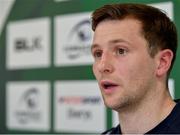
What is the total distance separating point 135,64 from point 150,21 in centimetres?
15

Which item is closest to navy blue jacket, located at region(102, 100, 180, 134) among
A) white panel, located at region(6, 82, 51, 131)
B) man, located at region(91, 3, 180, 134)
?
man, located at region(91, 3, 180, 134)

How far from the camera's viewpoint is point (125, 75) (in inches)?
46.2

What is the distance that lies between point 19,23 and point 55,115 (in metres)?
0.60

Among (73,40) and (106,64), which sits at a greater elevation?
(73,40)

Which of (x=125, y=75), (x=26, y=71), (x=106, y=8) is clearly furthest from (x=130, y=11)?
(x=26, y=71)

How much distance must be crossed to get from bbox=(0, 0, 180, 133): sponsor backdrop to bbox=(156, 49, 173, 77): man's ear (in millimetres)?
551

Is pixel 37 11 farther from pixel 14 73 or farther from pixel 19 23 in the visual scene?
pixel 14 73

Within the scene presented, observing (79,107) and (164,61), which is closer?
(164,61)

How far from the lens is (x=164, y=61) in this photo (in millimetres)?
1209

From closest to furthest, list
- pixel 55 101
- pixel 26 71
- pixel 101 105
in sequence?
1. pixel 101 105
2. pixel 55 101
3. pixel 26 71

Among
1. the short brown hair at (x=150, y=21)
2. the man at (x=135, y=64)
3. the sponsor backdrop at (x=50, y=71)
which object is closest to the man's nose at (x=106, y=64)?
the man at (x=135, y=64)

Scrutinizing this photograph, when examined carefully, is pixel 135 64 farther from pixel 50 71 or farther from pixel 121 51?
pixel 50 71

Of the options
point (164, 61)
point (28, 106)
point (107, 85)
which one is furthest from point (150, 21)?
point (28, 106)

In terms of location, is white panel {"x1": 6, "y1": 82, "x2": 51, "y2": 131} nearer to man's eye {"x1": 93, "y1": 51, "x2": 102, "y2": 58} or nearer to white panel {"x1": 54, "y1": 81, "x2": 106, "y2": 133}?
white panel {"x1": 54, "y1": 81, "x2": 106, "y2": 133}
